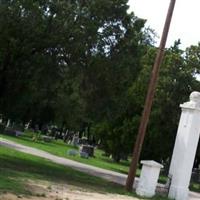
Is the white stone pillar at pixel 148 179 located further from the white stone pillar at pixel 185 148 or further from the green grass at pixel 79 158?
the green grass at pixel 79 158

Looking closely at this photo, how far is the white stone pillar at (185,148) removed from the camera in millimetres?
20891

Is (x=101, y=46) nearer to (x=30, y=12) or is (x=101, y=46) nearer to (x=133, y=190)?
(x=30, y=12)

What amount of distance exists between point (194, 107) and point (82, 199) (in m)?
7.67

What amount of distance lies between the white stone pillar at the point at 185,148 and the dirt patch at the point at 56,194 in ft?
12.1

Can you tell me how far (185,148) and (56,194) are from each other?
7541 millimetres

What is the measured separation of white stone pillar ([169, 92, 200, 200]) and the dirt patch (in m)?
3.68

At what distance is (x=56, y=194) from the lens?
14711mm

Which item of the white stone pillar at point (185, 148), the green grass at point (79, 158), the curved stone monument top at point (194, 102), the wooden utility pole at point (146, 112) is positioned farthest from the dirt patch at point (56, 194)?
the green grass at point (79, 158)

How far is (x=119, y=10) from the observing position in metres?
25.5

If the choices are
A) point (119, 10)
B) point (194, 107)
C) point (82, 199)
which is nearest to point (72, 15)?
point (119, 10)

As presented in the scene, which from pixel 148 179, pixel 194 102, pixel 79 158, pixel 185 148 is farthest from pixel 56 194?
pixel 79 158

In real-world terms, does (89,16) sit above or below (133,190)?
above

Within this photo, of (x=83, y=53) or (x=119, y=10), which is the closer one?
(x=83, y=53)

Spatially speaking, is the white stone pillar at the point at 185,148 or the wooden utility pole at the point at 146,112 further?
the white stone pillar at the point at 185,148
